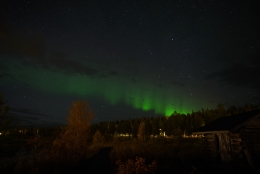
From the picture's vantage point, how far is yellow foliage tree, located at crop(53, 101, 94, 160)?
18312 millimetres

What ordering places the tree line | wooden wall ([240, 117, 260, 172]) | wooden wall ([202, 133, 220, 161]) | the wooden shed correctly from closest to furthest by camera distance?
1. the wooden shed
2. wooden wall ([240, 117, 260, 172])
3. wooden wall ([202, 133, 220, 161])
4. the tree line

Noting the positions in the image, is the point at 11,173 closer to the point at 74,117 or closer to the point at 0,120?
the point at 0,120

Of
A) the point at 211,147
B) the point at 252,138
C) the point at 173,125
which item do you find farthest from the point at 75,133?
the point at 173,125

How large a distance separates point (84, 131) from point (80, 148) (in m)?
1.74

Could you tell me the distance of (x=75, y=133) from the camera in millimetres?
19062

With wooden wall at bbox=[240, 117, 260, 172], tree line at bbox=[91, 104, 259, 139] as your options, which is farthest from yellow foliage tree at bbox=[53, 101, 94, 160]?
tree line at bbox=[91, 104, 259, 139]

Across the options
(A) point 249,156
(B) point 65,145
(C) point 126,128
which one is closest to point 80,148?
(B) point 65,145

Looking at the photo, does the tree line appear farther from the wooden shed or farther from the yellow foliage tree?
the wooden shed

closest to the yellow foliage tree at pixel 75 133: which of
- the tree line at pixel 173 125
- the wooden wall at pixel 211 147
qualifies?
the wooden wall at pixel 211 147

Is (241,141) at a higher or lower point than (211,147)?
higher

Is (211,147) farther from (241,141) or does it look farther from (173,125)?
(173,125)

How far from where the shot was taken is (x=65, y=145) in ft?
61.0

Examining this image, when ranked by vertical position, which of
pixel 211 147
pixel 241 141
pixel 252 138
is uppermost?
pixel 252 138

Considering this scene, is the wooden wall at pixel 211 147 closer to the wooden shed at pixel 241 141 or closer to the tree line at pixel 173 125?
the wooden shed at pixel 241 141
